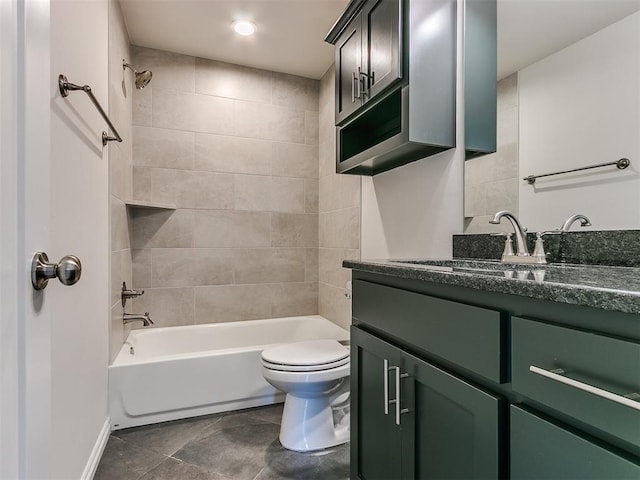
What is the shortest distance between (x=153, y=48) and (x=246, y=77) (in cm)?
69

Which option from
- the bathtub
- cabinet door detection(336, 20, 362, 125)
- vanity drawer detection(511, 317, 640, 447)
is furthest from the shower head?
vanity drawer detection(511, 317, 640, 447)

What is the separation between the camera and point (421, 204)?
173 centimetres

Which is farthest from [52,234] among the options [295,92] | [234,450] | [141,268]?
[295,92]

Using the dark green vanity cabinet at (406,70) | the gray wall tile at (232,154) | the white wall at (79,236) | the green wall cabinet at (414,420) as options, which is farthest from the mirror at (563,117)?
the gray wall tile at (232,154)

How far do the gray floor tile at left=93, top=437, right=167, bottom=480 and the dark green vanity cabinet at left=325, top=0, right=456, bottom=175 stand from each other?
1.77 meters

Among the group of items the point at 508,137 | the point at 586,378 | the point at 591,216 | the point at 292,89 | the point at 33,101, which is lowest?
the point at 586,378

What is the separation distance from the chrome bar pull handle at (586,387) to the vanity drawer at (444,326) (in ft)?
0.29

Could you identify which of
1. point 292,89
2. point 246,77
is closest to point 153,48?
point 246,77

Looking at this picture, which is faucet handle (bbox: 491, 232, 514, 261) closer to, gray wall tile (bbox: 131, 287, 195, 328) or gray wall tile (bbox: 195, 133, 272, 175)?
gray wall tile (bbox: 195, 133, 272, 175)

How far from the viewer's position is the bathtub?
198 centimetres

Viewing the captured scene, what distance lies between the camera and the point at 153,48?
2.63 meters

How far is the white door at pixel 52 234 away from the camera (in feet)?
1.70

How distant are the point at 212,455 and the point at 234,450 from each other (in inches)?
4.2

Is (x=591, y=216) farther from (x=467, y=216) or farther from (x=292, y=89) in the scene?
(x=292, y=89)
